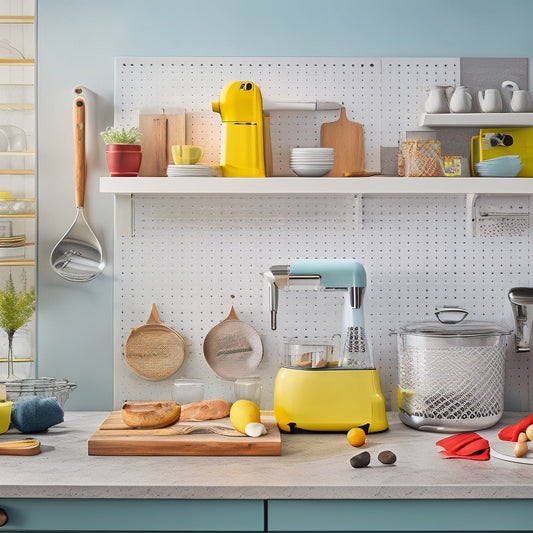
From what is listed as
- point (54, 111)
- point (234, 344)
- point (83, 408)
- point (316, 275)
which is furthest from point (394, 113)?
point (83, 408)

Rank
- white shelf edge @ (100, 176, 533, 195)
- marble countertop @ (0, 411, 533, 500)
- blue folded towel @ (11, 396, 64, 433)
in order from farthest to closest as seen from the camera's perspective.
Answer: white shelf edge @ (100, 176, 533, 195)
blue folded towel @ (11, 396, 64, 433)
marble countertop @ (0, 411, 533, 500)

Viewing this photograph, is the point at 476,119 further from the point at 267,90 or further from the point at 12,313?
the point at 12,313

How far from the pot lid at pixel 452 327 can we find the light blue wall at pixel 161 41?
0.84m

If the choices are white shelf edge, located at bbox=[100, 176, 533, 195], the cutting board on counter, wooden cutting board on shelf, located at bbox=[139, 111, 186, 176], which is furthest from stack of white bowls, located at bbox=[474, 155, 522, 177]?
the cutting board on counter

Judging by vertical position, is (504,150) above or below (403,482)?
above

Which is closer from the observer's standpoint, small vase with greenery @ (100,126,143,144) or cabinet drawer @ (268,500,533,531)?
cabinet drawer @ (268,500,533,531)

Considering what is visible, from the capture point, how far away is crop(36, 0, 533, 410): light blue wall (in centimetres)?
248

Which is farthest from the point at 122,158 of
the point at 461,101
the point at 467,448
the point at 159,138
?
the point at 467,448

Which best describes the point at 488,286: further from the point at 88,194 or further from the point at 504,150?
the point at 88,194

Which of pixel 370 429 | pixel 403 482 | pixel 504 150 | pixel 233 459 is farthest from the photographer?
pixel 504 150

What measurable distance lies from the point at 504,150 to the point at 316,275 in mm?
744

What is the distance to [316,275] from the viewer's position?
88.7 inches

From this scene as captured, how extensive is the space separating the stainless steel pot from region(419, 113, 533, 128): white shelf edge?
64 centimetres

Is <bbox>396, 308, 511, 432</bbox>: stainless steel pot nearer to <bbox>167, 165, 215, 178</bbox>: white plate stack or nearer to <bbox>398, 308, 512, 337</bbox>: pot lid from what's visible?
<bbox>398, 308, 512, 337</bbox>: pot lid
